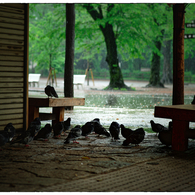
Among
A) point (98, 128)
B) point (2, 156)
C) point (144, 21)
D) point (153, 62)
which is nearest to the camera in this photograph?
point (2, 156)

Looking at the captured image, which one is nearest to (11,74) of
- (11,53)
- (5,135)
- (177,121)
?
(11,53)

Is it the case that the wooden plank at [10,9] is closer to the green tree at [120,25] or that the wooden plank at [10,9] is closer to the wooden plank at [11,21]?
the wooden plank at [11,21]

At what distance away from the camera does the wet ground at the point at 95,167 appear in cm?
338

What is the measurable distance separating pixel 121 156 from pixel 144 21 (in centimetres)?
1819

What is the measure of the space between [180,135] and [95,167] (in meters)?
1.84

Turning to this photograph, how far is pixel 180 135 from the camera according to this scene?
5.28 meters

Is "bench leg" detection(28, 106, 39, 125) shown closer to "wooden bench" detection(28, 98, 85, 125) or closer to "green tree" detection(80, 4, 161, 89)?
"wooden bench" detection(28, 98, 85, 125)

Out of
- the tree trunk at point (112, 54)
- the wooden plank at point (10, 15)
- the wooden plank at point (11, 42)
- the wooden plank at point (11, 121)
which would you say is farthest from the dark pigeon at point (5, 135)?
the tree trunk at point (112, 54)

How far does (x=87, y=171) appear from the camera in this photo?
3.95 meters

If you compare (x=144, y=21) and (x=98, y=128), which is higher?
(x=144, y=21)

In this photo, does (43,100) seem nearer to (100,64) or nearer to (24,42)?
Result: (24,42)

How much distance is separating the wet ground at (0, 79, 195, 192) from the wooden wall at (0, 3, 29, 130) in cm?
111

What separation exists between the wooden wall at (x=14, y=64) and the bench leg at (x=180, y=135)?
10.6ft

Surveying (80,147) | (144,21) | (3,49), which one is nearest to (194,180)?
(80,147)
